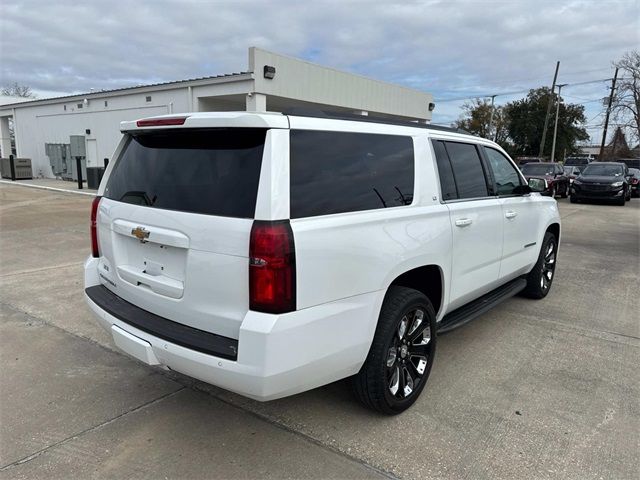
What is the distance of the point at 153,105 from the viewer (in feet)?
62.7

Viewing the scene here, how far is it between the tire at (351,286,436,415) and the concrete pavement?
0.16 metres

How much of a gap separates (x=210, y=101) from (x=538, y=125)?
50.9 meters

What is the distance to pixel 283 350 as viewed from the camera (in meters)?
2.42

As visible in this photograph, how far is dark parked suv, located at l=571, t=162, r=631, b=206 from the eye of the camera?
18734 millimetres

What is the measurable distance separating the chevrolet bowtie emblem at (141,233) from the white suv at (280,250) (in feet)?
0.06

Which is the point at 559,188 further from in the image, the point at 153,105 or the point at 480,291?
the point at 480,291

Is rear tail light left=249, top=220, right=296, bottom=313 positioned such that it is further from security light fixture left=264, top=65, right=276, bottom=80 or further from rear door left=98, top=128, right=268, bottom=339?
security light fixture left=264, top=65, right=276, bottom=80

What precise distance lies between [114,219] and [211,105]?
16.6m

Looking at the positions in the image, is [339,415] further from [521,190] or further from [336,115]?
[521,190]

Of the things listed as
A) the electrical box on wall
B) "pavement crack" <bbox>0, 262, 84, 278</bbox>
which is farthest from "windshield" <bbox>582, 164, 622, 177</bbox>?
the electrical box on wall

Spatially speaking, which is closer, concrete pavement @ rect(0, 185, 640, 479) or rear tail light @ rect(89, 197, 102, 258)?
concrete pavement @ rect(0, 185, 640, 479)

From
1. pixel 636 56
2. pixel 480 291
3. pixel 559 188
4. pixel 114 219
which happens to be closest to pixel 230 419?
pixel 114 219

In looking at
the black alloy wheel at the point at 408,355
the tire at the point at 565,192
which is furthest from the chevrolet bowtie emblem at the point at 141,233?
the tire at the point at 565,192

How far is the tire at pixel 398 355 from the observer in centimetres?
299
